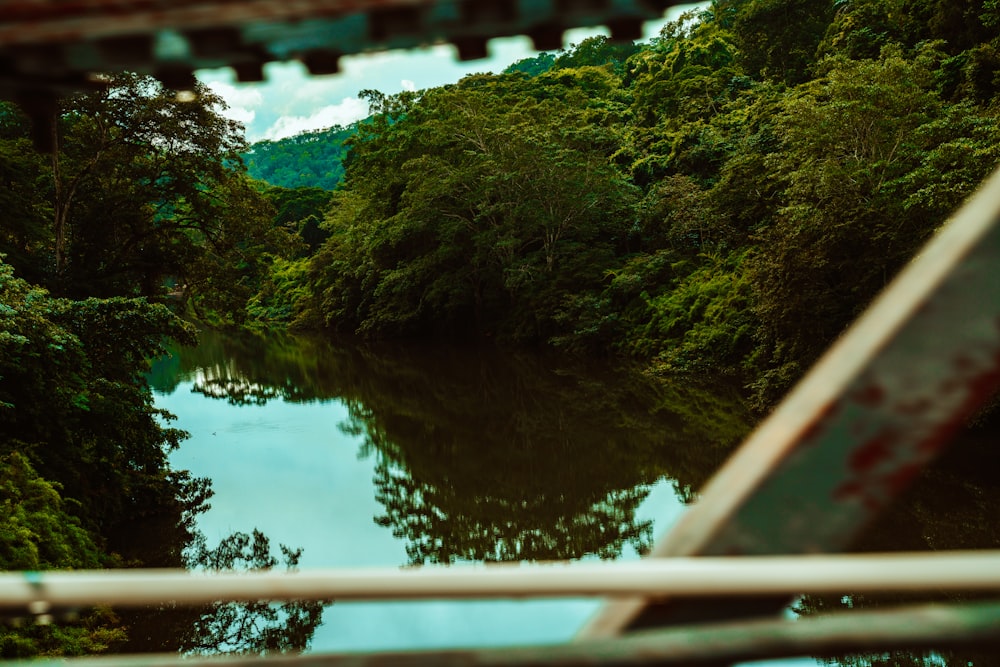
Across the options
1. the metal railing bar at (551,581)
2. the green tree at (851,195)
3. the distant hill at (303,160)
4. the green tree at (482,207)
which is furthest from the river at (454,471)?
the distant hill at (303,160)

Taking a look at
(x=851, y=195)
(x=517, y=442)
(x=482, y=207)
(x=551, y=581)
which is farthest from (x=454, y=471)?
→ (x=482, y=207)

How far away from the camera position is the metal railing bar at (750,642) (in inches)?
30.7

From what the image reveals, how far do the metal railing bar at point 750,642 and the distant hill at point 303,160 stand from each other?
9997 cm

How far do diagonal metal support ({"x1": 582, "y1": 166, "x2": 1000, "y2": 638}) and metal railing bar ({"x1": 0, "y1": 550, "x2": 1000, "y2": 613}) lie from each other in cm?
4

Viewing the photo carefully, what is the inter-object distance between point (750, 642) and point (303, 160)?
363 ft

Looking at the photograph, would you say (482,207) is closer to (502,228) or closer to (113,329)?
(502,228)

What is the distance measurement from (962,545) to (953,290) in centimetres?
793

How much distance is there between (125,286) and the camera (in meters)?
13.6

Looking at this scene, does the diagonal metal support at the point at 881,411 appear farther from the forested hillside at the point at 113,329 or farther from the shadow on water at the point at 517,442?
the shadow on water at the point at 517,442

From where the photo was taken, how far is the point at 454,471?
12211 mm

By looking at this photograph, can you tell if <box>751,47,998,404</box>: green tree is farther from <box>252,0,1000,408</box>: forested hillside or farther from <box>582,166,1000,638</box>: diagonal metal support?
<box>582,166,1000,638</box>: diagonal metal support

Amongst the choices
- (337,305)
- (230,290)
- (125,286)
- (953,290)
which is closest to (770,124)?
(230,290)

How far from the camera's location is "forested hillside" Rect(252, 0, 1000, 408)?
11547 millimetres

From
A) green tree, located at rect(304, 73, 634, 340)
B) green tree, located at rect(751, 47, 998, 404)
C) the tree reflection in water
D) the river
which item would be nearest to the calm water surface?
the river
